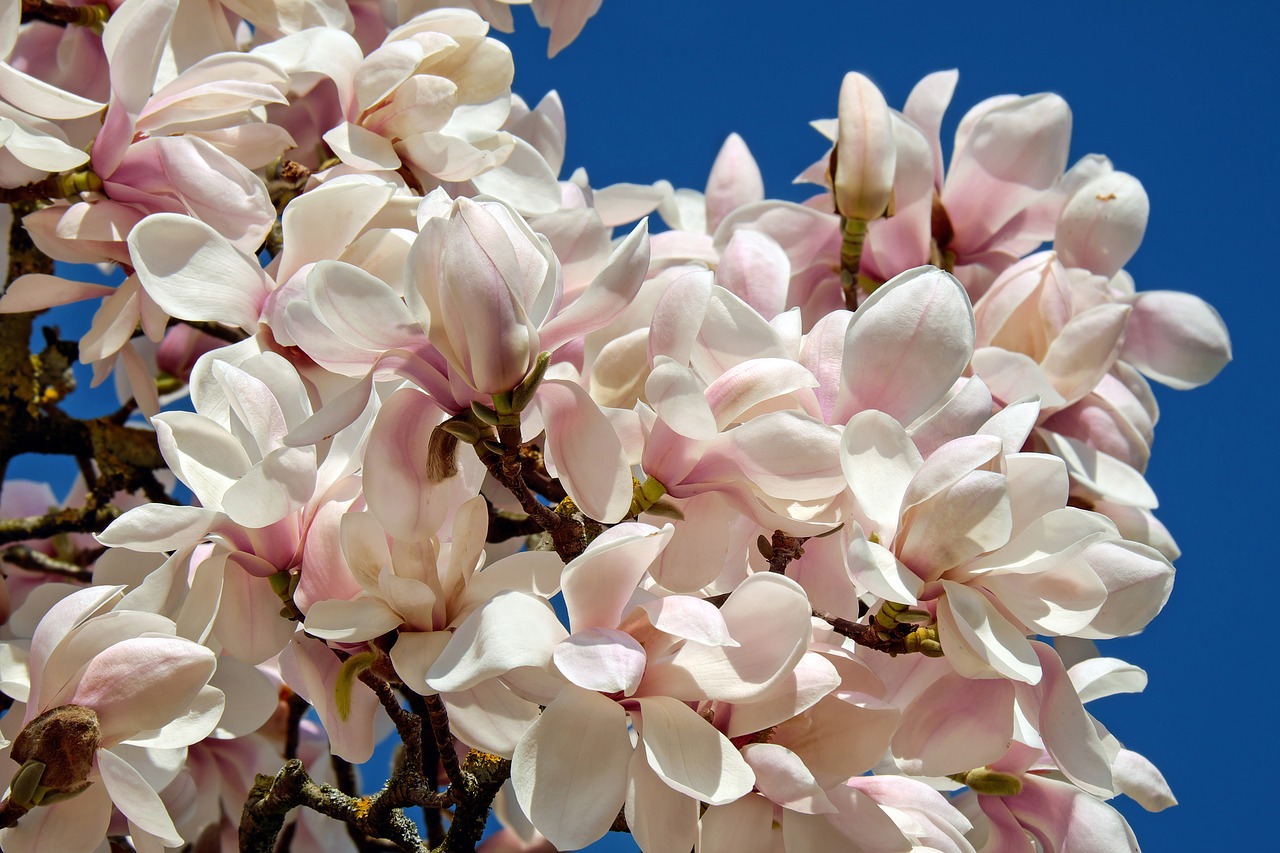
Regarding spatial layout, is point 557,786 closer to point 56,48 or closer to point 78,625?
point 78,625

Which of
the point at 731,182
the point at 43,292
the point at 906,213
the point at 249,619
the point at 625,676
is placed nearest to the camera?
the point at 625,676

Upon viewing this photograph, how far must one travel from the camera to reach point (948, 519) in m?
0.36

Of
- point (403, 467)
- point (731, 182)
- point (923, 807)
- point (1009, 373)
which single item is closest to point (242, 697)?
point (403, 467)

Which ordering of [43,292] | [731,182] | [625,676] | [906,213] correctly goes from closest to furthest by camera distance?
[625,676]
[43,292]
[906,213]
[731,182]

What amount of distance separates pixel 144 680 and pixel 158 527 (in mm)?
46

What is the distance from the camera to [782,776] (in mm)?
358

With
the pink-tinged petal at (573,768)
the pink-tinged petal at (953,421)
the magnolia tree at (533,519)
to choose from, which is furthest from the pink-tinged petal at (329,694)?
the pink-tinged petal at (953,421)

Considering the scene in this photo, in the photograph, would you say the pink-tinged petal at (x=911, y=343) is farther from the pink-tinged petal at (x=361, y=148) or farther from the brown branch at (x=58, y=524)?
the brown branch at (x=58, y=524)

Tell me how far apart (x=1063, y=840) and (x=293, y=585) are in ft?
0.98

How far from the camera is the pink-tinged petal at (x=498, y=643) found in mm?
328

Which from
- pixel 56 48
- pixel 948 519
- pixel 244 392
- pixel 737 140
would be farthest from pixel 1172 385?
pixel 56 48

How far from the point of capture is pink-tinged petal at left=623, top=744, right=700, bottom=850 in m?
0.35

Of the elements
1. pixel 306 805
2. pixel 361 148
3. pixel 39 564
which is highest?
pixel 361 148

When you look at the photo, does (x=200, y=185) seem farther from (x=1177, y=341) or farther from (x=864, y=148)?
(x=1177, y=341)
